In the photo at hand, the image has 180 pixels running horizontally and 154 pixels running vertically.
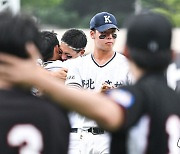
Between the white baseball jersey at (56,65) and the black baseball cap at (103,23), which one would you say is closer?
the white baseball jersey at (56,65)

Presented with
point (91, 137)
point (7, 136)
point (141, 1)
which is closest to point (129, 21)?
point (7, 136)

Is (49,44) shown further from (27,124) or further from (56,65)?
(27,124)

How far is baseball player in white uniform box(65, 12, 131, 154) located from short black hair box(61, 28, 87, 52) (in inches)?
30.2

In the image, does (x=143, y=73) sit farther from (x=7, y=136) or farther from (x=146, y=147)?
(x=7, y=136)

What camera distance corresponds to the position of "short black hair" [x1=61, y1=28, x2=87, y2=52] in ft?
30.7

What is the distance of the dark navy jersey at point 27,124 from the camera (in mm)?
3879

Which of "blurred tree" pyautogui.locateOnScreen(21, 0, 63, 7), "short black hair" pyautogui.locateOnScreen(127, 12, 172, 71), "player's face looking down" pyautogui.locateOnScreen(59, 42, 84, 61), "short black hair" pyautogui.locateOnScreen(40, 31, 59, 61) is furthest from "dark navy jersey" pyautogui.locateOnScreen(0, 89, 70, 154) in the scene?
"blurred tree" pyautogui.locateOnScreen(21, 0, 63, 7)

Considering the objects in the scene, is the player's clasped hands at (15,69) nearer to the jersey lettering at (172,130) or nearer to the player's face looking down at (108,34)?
the jersey lettering at (172,130)

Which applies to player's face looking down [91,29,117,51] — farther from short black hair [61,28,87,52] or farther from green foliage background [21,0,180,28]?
green foliage background [21,0,180,28]

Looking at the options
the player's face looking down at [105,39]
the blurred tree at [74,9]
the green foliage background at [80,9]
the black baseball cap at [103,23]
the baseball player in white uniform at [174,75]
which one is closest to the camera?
the baseball player in white uniform at [174,75]

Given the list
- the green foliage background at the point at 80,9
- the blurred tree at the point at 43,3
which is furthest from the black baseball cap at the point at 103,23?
the blurred tree at the point at 43,3

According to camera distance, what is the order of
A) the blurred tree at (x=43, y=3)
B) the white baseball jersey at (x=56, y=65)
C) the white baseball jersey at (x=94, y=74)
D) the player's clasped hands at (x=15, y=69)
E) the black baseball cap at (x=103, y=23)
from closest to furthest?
the player's clasped hands at (x=15, y=69) < the white baseball jersey at (x=94, y=74) < the white baseball jersey at (x=56, y=65) < the black baseball cap at (x=103, y=23) < the blurred tree at (x=43, y=3)

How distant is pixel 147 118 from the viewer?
152 inches

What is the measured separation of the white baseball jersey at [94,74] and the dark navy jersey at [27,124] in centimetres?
414
